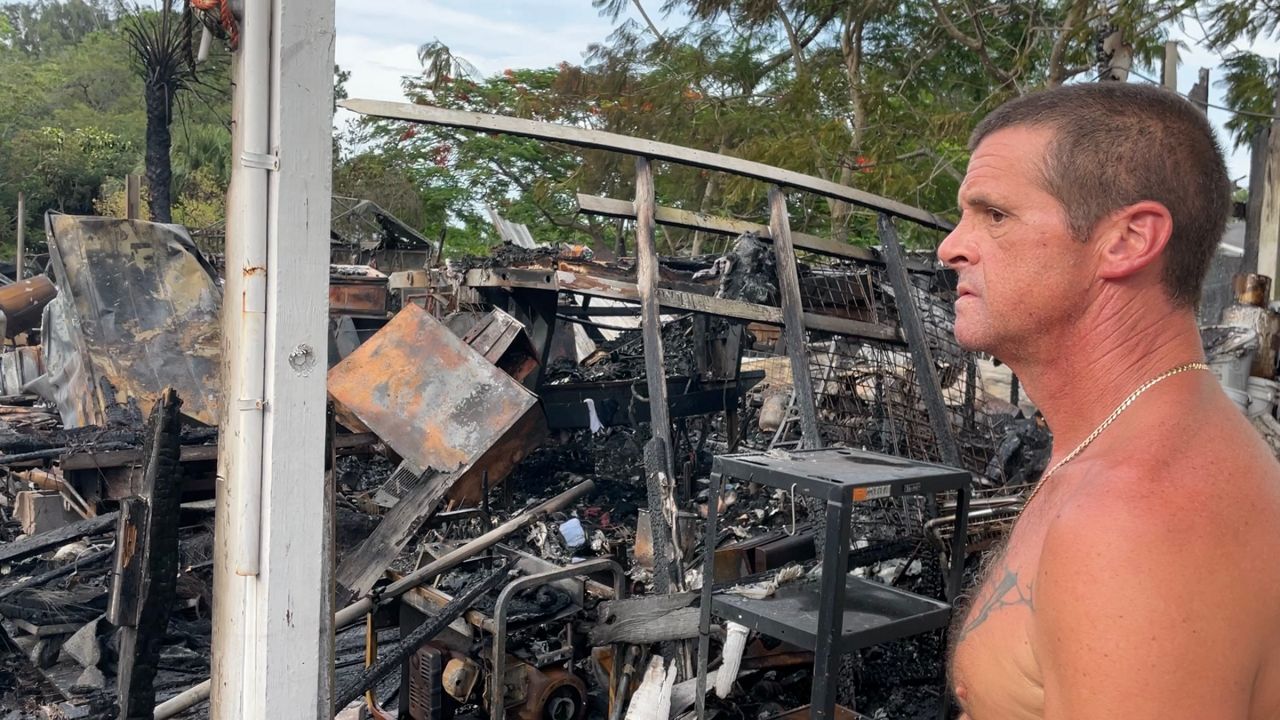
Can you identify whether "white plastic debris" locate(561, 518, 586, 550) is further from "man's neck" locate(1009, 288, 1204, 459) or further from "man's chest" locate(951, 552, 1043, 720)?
"man's neck" locate(1009, 288, 1204, 459)

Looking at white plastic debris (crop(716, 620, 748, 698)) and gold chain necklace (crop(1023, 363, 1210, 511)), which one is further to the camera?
white plastic debris (crop(716, 620, 748, 698))

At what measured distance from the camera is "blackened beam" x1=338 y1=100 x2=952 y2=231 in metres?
3.81

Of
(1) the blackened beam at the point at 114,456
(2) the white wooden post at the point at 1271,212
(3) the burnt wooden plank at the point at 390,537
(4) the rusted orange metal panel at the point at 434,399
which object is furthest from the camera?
(2) the white wooden post at the point at 1271,212

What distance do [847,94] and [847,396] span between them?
23.1ft

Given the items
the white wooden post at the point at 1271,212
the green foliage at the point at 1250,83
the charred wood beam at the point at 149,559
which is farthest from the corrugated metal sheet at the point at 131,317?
the green foliage at the point at 1250,83

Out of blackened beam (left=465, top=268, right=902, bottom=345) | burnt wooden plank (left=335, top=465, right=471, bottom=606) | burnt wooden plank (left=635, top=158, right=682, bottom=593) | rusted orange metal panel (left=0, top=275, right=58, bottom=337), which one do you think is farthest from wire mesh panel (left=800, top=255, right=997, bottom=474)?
rusted orange metal panel (left=0, top=275, right=58, bottom=337)

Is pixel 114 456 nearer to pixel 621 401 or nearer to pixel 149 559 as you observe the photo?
pixel 621 401

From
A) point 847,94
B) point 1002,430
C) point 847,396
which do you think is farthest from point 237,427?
point 847,94

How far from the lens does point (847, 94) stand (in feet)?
39.3

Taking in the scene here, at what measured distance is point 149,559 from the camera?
256 centimetres

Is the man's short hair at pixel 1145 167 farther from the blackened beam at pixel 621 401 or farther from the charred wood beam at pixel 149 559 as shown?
the blackened beam at pixel 621 401

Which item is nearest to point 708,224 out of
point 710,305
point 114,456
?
point 710,305

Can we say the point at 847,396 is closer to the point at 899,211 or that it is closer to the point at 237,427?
the point at 899,211

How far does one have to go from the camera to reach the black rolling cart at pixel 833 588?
9.92 feet
